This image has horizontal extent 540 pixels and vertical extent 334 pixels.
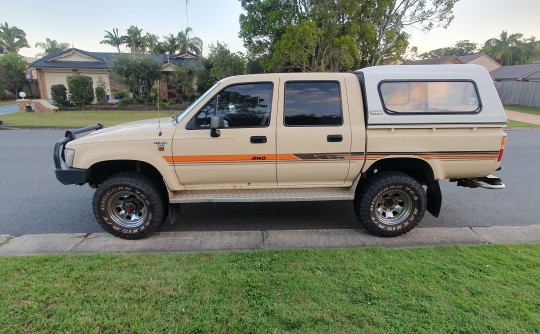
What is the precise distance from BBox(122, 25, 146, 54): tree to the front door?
49.0 metres

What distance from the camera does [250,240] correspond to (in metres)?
3.96

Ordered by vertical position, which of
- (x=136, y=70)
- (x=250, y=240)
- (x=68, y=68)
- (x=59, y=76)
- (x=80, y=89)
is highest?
(x=68, y=68)

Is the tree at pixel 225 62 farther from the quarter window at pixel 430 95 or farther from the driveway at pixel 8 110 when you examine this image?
the quarter window at pixel 430 95

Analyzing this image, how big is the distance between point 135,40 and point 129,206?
50.7 metres

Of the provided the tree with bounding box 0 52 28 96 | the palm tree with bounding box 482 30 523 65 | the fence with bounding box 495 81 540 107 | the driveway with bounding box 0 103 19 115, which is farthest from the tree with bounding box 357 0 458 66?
the palm tree with bounding box 482 30 523 65

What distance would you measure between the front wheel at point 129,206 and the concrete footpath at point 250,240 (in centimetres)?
16

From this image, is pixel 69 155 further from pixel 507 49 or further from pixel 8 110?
pixel 507 49

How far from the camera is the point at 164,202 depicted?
4086 mm

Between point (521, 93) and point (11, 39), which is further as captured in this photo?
point (11, 39)

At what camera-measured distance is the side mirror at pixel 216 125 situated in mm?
3650

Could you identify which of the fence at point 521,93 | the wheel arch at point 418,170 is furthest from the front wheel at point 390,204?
the fence at point 521,93

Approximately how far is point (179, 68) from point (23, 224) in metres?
22.7

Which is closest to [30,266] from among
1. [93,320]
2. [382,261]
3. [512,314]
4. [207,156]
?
[93,320]

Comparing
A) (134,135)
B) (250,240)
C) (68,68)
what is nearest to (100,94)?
(68,68)
